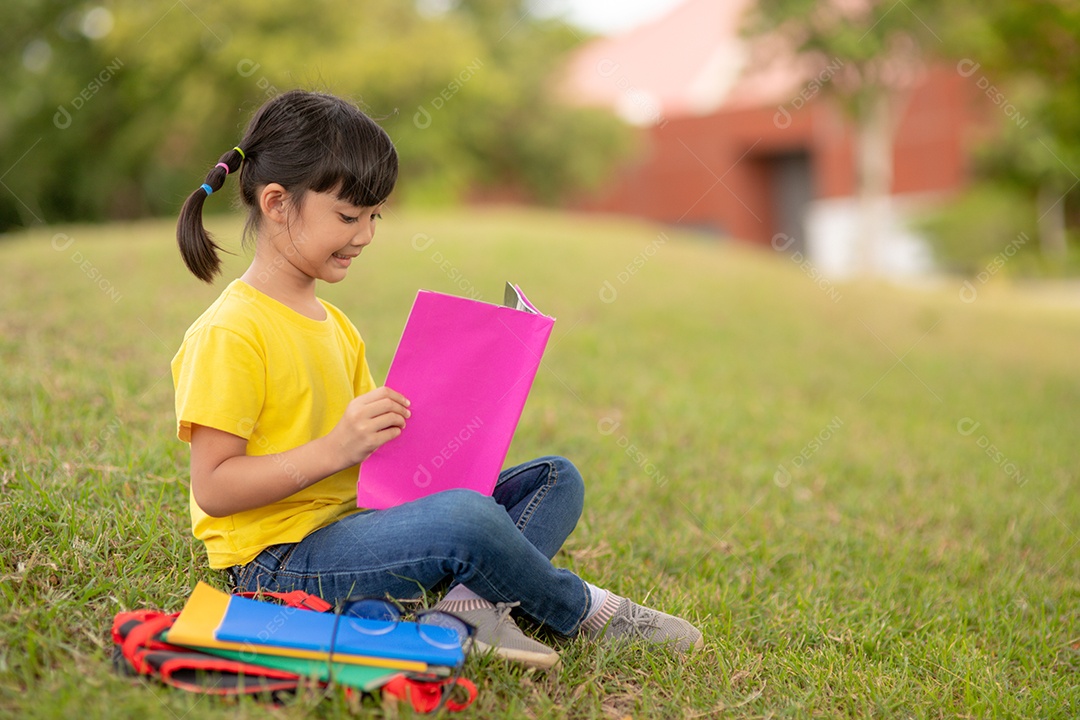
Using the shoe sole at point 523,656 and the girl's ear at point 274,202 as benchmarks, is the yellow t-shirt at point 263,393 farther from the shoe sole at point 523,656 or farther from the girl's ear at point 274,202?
the shoe sole at point 523,656

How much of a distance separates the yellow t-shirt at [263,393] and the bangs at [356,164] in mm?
273

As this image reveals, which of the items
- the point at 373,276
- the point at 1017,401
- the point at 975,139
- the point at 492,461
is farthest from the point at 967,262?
the point at 492,461

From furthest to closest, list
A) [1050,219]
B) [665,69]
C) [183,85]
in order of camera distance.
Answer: [665,69], [1050,219], [183,85]

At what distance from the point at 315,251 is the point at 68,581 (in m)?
0.88

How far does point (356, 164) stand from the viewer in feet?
5.97

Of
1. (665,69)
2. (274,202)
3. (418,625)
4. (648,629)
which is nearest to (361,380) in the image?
(274,202)

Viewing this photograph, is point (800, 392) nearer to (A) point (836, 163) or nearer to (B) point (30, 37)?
(B) point (30, 37)

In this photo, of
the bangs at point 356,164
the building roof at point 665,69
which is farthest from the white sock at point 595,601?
the building roof at point 665,69

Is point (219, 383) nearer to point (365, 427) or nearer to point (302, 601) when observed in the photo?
point (365, 427)

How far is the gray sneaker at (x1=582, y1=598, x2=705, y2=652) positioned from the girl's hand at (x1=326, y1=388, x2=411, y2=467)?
0.65m

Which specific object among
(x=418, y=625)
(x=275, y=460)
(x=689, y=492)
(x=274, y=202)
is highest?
(x=274, y=202)

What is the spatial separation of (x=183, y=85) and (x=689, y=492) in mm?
12771

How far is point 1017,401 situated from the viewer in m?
5.39

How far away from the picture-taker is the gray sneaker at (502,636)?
5.86ft
